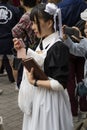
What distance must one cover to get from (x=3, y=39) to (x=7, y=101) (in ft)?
5.16

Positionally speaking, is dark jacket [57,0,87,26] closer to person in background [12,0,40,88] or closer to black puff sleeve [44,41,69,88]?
person in background [12,0,40,88]

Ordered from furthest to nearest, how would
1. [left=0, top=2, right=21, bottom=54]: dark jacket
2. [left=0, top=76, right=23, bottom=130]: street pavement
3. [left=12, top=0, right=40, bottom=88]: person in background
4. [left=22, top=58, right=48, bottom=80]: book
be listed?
1. [left=0, top=2, right=21, bottom=54]: dark jacket
2. [left=12, top=0, right=40, bottom=88]: person in background
3. [left=0, top=76, right=23, bottom=130]: street pavement
4. [left=22, top=58, right=48, bottom=80]: book

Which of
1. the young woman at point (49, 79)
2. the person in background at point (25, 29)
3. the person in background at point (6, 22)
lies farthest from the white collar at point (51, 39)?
the person in background at point (6, 22)

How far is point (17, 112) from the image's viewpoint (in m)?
6.26

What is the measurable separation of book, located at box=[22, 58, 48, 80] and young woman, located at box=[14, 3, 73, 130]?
0.03m

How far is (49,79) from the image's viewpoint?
3.51 metres

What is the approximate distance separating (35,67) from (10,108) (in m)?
3.10

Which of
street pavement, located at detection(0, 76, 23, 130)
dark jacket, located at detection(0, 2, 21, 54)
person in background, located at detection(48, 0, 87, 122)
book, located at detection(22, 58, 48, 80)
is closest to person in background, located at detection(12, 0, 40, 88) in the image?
person in background, located at detection(48, 0, 87, 122)

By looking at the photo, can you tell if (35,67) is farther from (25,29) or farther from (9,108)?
(9,108)

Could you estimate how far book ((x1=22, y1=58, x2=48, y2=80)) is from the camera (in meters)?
3.43

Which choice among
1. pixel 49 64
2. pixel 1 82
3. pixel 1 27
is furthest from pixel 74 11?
pixel 1 82

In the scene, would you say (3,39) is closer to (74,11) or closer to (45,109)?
(74,11)

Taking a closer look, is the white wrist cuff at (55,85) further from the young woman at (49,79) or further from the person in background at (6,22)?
the person in background at (6,22)

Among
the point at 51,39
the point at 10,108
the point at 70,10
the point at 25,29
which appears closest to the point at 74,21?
the point at 70,10
